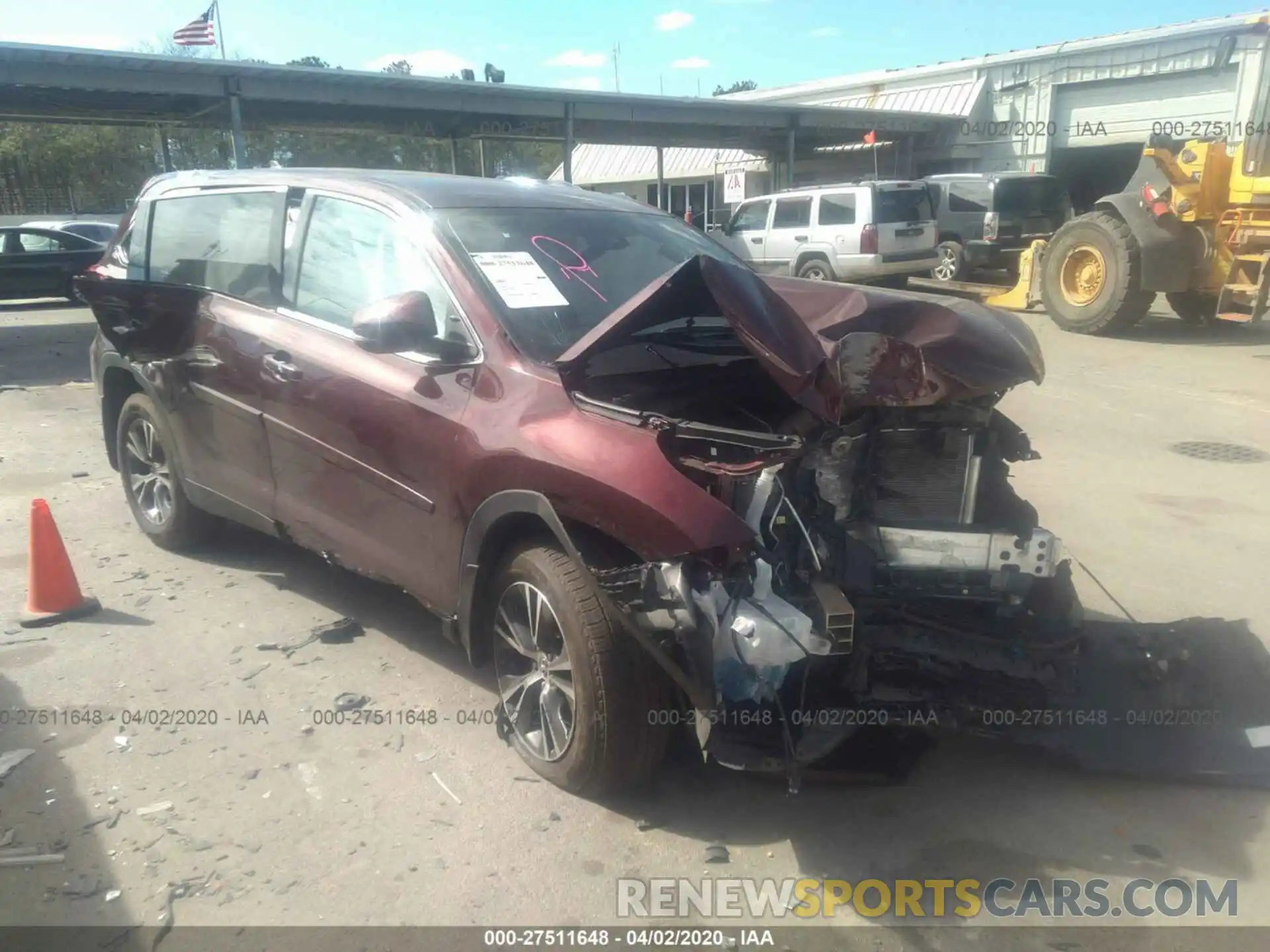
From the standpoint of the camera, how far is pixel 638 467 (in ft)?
9.26

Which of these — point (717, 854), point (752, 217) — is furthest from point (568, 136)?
point (717, 854)

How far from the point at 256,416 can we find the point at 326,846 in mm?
2037

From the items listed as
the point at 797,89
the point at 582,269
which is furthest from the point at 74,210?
the point at 582,269

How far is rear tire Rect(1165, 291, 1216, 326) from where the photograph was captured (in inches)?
509

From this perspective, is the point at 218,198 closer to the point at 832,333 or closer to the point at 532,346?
the point at 532,346

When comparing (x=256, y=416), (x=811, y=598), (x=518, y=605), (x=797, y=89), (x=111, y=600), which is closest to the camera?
(x=811, y=598)

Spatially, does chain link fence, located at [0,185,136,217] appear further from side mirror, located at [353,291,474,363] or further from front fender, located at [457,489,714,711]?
front fender, located at [457,489,714,711]

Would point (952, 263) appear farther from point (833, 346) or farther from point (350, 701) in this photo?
point (350, 701)

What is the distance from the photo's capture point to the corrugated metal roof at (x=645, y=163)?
112 ft

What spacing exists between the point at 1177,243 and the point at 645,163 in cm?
2665

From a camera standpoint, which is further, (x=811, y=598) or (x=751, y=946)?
(x=811, y=598)

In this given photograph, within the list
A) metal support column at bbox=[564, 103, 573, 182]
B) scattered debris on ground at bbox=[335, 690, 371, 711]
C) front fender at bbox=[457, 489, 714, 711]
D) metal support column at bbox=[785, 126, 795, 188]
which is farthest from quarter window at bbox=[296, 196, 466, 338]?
metal support column at bbox=[785, 126, 795, 188]

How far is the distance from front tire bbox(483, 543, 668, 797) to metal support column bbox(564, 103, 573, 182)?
2029 centimetres

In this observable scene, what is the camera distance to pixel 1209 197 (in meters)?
11.6
